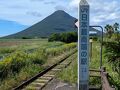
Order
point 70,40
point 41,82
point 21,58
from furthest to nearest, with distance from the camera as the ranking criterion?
1. point 70,40
2. point 21,58
3. point 41,82

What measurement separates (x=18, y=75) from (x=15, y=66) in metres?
2.61

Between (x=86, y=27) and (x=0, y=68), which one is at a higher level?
(x=86, y=27)

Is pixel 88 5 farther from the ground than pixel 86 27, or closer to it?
farther from the ground

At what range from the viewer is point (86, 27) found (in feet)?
31.9

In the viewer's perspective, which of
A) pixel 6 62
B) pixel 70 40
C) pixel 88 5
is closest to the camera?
pixel 88 5

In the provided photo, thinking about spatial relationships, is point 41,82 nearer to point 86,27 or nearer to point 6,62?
point 6,62

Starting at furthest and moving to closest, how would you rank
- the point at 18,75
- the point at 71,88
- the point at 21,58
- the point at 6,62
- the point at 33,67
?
the point at 21,58 → the point at 33,67 → the point at 6,62 → the point at 18,75 → the point at 71,88

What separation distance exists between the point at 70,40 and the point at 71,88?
86.5 m

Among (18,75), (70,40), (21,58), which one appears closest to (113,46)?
(18,75)

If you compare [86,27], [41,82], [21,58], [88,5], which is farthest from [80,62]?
[21,58]

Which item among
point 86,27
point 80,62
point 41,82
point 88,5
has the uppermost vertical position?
point 88,5

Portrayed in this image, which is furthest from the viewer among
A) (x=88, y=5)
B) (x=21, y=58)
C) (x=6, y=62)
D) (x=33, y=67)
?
(x=21, y=58)

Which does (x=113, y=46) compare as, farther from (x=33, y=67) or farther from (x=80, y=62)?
(x=33, y=67)

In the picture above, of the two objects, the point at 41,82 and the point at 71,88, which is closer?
the point at 71,88
